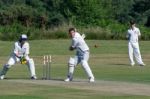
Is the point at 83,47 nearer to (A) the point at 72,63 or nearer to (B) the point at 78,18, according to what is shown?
(A) the point at 72,63

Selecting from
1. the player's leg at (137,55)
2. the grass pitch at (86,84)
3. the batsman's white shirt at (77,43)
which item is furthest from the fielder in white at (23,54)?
the player's leg at (137,55)

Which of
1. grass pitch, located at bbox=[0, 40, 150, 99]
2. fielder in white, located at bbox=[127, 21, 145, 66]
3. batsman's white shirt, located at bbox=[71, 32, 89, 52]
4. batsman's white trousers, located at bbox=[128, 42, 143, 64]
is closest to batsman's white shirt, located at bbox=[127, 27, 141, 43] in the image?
fielder in white, located at bbox=[127, 21, 145, 66]

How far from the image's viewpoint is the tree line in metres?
65.0

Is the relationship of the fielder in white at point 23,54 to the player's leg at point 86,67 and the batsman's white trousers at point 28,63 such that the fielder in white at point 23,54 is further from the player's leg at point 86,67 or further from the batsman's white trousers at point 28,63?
the player's leg at point 86,67

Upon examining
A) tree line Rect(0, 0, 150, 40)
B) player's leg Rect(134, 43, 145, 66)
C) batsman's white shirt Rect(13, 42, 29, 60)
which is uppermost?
batsman's white shirt Rect(13, 42, 29, 60)

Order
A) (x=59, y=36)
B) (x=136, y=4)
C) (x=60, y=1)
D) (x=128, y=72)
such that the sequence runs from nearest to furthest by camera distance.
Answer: (x=128, y=72)
(x=59, y=36)
(x=60, y=1)
(x=136, y=4)

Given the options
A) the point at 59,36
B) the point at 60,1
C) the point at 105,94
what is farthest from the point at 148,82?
the point at 60,1

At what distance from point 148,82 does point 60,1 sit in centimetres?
8179

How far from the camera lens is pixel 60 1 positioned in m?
107

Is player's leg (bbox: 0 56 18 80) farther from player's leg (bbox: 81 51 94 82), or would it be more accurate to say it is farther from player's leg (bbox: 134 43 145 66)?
player's leg (bbox: 134 43 145 66)

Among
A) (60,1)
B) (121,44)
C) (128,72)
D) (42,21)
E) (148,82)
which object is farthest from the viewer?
(60,1)

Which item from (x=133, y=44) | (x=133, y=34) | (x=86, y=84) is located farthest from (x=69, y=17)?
(x=86, y=84)

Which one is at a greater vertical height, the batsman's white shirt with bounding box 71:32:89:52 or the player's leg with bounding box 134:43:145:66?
the batsman's white shirt with bounding box 71:32:89:52

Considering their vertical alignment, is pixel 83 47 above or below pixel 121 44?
above
